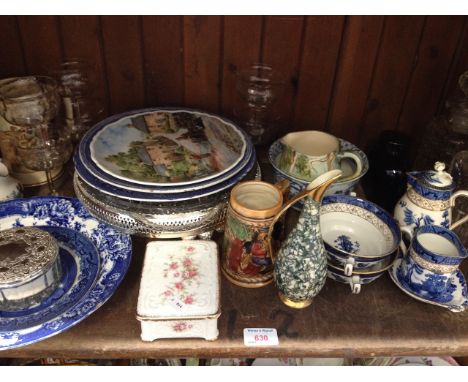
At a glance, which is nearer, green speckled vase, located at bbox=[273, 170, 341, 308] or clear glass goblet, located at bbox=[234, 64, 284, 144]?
green speckled vase, located at bbox=[273, 170, 341, 308]

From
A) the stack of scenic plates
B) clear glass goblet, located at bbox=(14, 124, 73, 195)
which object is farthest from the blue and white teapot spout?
clear glass goblet, located at bbox=(14, 124, 73, 195)

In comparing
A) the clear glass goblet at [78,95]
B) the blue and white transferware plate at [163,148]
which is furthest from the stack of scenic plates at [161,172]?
the clear glass goblet at [78,95]

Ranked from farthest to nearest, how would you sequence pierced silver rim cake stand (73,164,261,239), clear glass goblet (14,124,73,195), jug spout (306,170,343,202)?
clear glass goblet (14,124,73,195) < pierced silver rim cake stand (73,164,261,239) < jug spout (306,170,343,202)

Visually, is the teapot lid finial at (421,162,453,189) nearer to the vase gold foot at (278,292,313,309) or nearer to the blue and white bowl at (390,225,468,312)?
the blue and white bowl at (390,225,468,312)

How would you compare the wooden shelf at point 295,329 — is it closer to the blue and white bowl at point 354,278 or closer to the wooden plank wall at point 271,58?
the blue and white bowl at point 354,278

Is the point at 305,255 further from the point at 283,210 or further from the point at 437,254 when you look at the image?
the point at 437,254

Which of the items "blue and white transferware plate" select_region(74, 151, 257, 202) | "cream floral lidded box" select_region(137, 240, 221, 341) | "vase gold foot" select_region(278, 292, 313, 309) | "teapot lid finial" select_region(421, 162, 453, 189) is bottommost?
"vase gold foot" select_region(278, 292, 313, 309)

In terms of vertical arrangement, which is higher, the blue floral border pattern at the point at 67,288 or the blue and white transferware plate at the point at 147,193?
the blue and white transferware plate at the point at 147,193

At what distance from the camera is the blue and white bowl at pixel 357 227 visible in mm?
625

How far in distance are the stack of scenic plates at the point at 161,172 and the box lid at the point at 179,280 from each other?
4 cm

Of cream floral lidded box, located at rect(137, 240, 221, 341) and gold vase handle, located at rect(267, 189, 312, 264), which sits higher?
gold vase handle, located at rect(267, 189, 312, 264)

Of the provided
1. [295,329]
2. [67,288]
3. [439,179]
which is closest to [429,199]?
[439,179]

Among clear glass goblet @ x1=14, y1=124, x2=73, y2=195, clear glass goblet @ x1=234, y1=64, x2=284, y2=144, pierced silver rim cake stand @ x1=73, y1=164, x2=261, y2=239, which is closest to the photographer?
pierced silver rim cake stand @ x1=73, y1=164, x2=261, y2=239

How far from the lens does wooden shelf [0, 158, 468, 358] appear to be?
0.51 m
